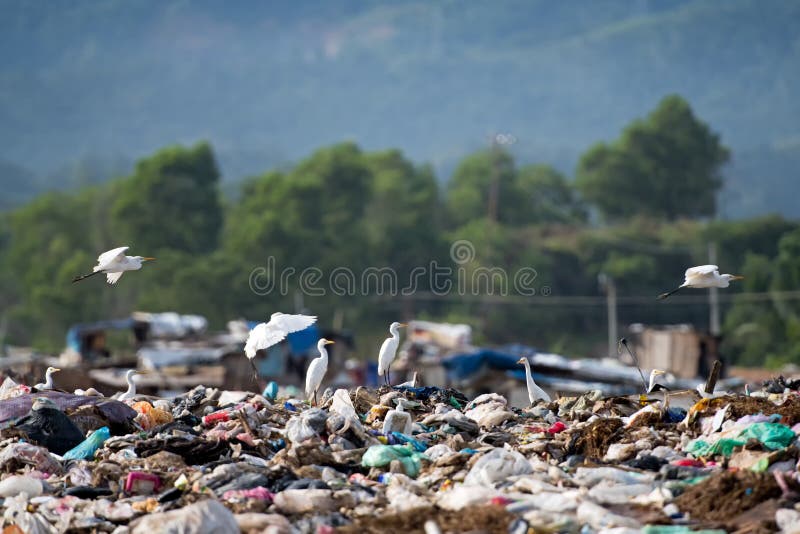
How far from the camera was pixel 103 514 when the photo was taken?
312 inches

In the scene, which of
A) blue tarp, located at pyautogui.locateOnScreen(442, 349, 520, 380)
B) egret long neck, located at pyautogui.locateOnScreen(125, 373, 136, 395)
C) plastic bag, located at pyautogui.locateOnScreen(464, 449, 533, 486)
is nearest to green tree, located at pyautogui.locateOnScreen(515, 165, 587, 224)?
blue tarp, located at pyautogui.locateOnScreen(442, 349, 520, 380)

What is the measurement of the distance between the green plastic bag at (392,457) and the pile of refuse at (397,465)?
1 cm

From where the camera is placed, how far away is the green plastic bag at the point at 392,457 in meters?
8.66

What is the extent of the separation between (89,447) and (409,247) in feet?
161

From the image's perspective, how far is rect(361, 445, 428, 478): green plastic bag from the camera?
866 cm

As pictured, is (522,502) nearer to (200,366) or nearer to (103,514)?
(103,514)

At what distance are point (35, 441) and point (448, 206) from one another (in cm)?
6216

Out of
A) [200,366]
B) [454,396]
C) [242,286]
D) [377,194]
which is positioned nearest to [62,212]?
[377,194]

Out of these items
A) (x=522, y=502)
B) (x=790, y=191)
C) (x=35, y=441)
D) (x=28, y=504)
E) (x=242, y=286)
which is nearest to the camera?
(x=522, y=502)

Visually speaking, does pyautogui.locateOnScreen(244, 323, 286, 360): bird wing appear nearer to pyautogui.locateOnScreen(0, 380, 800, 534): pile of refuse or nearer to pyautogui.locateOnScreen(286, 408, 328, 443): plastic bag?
pyautogui.locateOnScreen(0, 380, 800, 534): pile of refuse

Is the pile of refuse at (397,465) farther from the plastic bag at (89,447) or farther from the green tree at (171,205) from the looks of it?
the green tree at (171,205)

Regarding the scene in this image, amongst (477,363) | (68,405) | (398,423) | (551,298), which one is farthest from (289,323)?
(551,298)

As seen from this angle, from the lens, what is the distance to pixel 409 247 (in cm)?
5822

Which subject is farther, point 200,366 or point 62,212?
point 62,212
